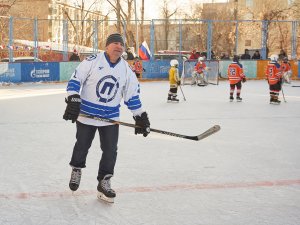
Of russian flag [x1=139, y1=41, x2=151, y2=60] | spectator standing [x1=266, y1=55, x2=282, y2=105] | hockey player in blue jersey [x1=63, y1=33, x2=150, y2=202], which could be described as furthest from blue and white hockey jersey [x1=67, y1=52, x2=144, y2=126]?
russian flag [x1=139, y1=41, x2=151, y2=60]

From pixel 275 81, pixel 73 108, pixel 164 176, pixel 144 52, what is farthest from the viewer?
pixel 144 52

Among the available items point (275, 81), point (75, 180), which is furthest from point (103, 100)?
point (275, 81)

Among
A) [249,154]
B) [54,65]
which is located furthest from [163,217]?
[54,65]

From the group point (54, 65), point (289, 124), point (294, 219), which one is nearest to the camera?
point (294, 219)

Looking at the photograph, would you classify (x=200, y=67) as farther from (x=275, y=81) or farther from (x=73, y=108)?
(x=73, y=108)

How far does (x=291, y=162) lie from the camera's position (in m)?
5.57

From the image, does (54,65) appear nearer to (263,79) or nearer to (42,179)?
(263,79)

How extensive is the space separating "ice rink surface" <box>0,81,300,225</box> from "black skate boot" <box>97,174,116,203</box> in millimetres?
63

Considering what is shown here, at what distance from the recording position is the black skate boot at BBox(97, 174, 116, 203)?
3936 millimetres

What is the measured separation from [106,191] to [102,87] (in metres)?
0.86

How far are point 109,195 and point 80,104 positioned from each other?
0.78 meters

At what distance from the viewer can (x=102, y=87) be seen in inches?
155

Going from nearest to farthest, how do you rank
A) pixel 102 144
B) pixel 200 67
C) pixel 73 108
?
pixel 73 108 → pixel 102 144 → pixel 200 67

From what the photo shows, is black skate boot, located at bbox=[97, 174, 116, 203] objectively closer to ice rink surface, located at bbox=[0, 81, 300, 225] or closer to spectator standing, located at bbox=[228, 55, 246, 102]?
ice rink surface, located at bbox=[0, 81, 300, 225]
